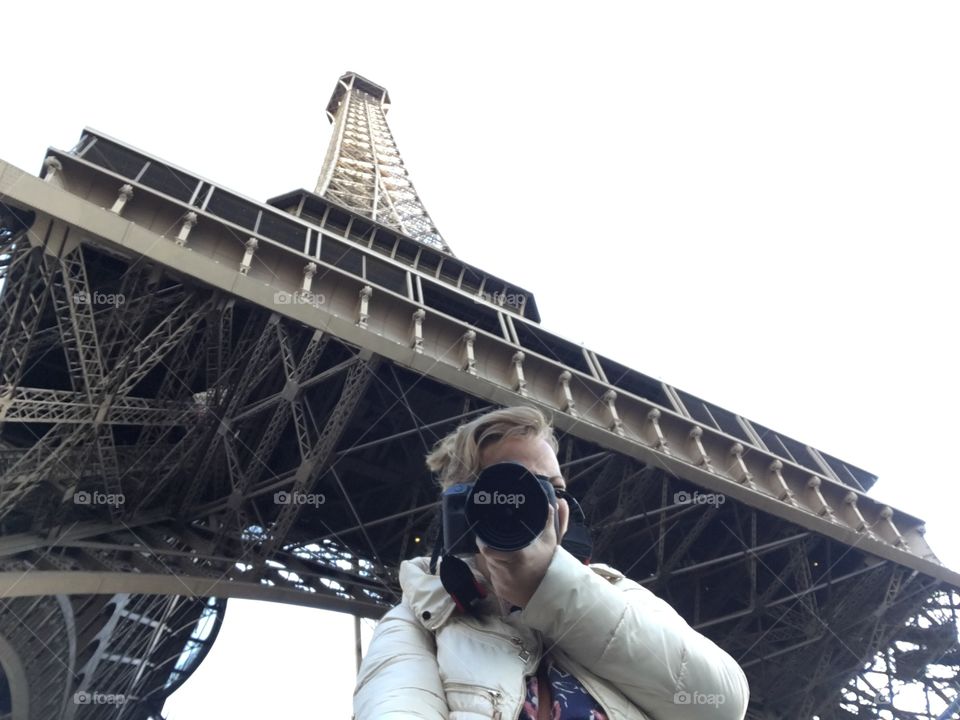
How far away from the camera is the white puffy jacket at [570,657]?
183 centimetres

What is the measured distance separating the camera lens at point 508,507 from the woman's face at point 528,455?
0.34 metres

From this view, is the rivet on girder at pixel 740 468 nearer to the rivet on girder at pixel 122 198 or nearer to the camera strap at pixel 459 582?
the rivet on girder at pixel 122 198

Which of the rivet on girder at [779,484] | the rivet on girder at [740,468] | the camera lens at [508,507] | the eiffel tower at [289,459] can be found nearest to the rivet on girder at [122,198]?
the eiffel tower at [289,459]

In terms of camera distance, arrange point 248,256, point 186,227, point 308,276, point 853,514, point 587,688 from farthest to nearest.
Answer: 1. point 853,514
2. point 308,276
3. point 248,256
4. point 186,227
5. point 587,688

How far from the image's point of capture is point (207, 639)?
24.0 m

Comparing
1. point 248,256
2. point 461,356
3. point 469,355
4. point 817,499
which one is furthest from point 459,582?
point 817,499

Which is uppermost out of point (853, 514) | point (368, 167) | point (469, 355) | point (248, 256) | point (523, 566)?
point (368, 167)

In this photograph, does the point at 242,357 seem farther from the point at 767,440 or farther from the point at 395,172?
the point at 395,172

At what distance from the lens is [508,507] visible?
6.17ft

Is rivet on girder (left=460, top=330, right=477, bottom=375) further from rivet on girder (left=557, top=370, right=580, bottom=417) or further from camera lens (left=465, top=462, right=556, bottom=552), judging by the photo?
camera lens (left=465, top=462, right=556, bottom=552)

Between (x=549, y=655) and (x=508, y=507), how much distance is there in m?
0.55

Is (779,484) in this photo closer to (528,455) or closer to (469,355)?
(469,355)

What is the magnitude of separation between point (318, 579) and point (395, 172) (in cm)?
3483

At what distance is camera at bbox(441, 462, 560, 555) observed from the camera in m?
1.84
